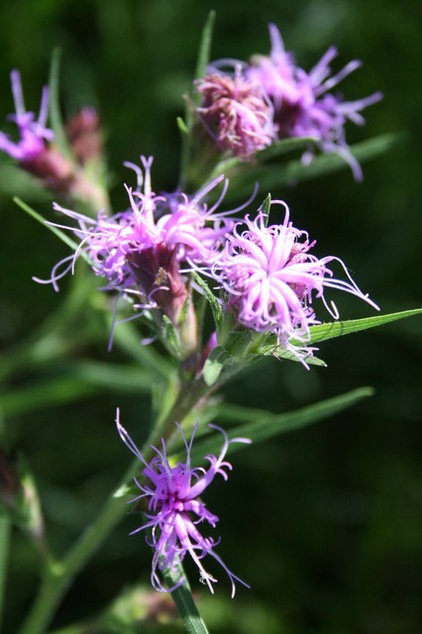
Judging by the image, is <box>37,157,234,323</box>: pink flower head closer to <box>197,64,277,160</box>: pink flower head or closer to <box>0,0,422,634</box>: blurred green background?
<box>197,64,277,160</box>: pink flower head

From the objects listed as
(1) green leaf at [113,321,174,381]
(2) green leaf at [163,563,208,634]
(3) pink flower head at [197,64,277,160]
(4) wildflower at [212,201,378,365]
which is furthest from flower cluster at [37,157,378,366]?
(1) green leaf at [113,321,174,381]

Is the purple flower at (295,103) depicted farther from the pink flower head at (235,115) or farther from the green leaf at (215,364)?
the green leaf at (215,364)

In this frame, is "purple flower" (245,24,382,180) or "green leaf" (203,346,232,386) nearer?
"green leaf" (203,346,232,386)

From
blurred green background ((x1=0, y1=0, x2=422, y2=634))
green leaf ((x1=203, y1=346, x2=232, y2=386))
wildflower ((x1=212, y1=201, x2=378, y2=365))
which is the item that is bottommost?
blurred green background ((x1=0, y1=0, x2=422, y2=634))

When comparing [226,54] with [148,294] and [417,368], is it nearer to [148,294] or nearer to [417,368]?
[417,368]

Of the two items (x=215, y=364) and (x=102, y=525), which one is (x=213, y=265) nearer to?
(x=215, y=364)

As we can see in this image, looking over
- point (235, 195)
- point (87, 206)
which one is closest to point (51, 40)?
point (87, 206)

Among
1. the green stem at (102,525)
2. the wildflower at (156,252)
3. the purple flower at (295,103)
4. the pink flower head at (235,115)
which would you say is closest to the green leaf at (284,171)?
the purple flower at (295,103)
